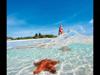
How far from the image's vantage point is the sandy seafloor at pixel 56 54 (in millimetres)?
2160

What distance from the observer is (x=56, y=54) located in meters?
2.19

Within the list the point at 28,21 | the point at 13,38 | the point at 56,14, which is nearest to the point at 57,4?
the point at 56,14

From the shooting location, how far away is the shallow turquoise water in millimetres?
2160

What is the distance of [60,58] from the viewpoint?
7.20ft

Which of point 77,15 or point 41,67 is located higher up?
point 77,15

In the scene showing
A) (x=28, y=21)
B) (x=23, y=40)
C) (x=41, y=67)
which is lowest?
(x=41, y=67)

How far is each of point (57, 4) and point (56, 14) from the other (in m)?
0.08

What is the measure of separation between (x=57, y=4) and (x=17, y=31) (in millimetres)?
369

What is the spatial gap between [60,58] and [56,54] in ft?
0.14

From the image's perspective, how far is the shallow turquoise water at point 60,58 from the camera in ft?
7.09

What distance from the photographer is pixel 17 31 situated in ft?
7.16

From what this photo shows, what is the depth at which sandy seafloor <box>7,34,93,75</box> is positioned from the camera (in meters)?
2.16

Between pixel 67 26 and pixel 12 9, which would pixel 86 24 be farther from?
pixel 12 9
